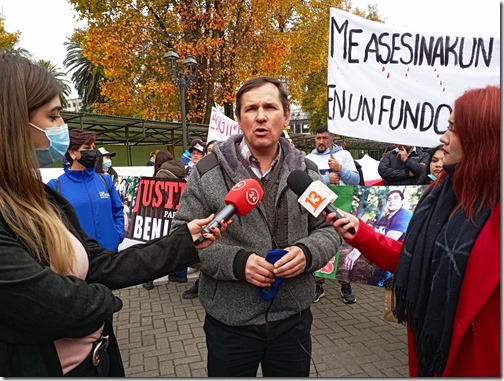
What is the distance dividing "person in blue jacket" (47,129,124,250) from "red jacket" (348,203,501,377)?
3.17 meters

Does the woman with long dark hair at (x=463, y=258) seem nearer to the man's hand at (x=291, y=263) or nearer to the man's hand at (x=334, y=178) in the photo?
the man's hand at (x=291, y=263)

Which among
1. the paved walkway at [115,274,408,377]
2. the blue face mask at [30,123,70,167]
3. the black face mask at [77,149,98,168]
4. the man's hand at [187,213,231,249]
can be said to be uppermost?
the blue face mask at [30,123,70,167]

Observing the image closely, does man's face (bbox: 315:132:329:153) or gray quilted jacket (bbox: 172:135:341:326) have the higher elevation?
man's face (bbox: 315:132:329:153)

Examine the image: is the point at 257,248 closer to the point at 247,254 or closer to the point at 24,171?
the point at 247,254

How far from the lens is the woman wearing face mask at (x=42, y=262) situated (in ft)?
3.90

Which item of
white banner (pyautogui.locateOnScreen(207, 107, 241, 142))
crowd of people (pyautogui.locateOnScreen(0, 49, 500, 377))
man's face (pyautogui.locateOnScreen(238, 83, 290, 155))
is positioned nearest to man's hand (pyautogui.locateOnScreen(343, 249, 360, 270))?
crowd of people (pyautogui.locateOnScreen(0, 49, 500, 377))

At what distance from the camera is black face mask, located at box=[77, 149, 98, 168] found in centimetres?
356

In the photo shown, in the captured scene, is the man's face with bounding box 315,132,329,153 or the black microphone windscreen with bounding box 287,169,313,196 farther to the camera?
the man's face with bounding box 315,132,329,153

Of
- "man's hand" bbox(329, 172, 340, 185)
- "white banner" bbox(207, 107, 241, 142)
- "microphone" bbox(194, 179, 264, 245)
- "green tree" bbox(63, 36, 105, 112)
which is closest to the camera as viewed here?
"microphone" bbox(194, 179, 264, 245)

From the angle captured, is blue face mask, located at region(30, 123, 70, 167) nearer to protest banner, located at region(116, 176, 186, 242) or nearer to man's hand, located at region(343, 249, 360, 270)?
man's hand, located at region(343, 249, 360, 270)

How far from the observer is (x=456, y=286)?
5.03ft

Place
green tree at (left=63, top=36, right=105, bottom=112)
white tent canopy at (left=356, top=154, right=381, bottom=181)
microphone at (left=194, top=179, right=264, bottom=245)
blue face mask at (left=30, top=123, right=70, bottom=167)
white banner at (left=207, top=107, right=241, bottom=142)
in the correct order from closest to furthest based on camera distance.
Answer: blue face mask at (left=30, top=123, right=70, bottom=167), microphone at (left=194, top=179, right=264, bottom=245), white banner at (left=207, top=107, right=241, bottom=142), white tent canopy at (left=356, top=154, right=381, bottom=181), green tree at (left=63, top=36, right=105, bottom=112)

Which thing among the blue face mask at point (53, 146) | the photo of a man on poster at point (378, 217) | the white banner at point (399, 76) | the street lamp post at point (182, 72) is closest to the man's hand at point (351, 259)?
the photo of a man on poster at point (378, 217)

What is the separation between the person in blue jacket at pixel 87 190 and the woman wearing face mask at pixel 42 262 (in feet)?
6.80
